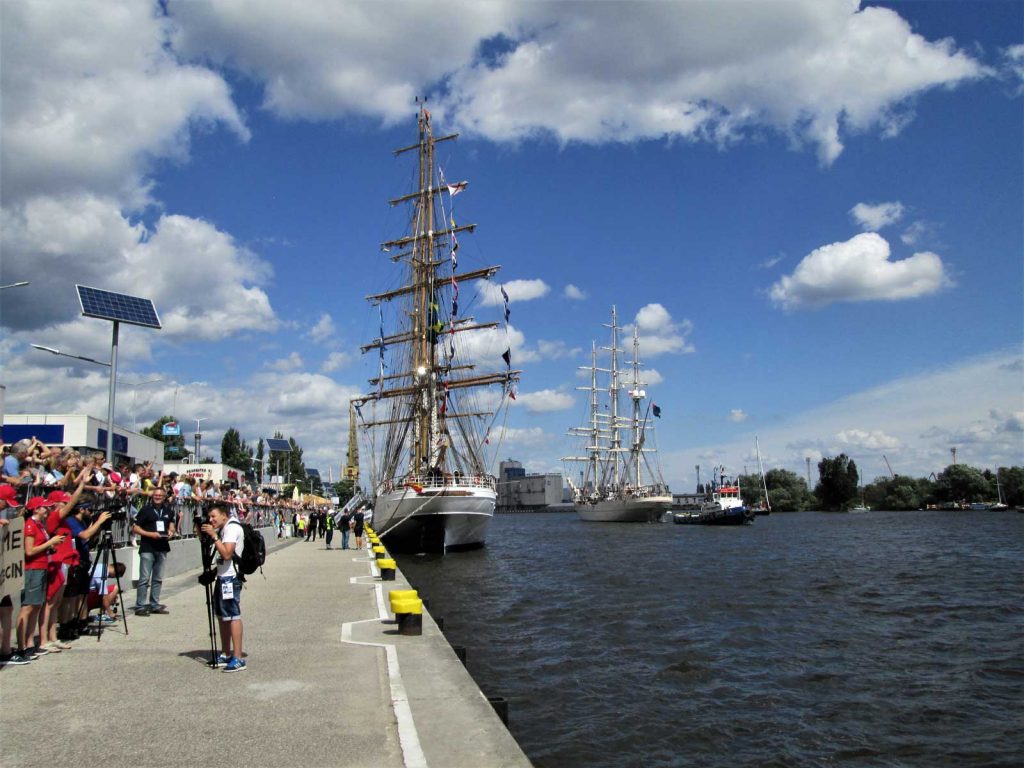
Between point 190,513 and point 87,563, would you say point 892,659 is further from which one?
point 190,513

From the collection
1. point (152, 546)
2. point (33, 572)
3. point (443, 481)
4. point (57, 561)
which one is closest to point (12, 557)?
point (33, 572)

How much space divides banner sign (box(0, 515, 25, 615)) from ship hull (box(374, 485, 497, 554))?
107 ft

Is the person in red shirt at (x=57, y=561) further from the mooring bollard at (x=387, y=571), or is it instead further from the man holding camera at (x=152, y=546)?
the mooring bollard at (x=387, y=571)

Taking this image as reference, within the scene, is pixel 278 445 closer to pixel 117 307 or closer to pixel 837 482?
pixel 117 307

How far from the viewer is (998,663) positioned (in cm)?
1416

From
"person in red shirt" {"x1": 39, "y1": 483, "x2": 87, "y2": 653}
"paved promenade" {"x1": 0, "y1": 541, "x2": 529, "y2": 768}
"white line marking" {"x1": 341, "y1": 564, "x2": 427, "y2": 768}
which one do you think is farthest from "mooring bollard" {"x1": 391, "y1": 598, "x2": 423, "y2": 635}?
"person in red shirt" {"x1": 39, "y1": 483, "x2": 87, "y2": 653}

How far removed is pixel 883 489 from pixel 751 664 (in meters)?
161

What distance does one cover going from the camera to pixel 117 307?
72.5 feet

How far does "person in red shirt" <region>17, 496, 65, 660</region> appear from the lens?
8.22 meters

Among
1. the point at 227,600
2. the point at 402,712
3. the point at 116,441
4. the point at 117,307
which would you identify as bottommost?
the point at 402,712

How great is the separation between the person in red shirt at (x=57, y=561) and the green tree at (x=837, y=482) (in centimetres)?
15261

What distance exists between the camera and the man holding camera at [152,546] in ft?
38.0

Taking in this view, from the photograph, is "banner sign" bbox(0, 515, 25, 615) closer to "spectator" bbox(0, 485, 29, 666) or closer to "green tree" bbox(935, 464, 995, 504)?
"spectator" bbox(0, 485, 29, 666)

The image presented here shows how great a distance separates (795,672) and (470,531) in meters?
31.3
